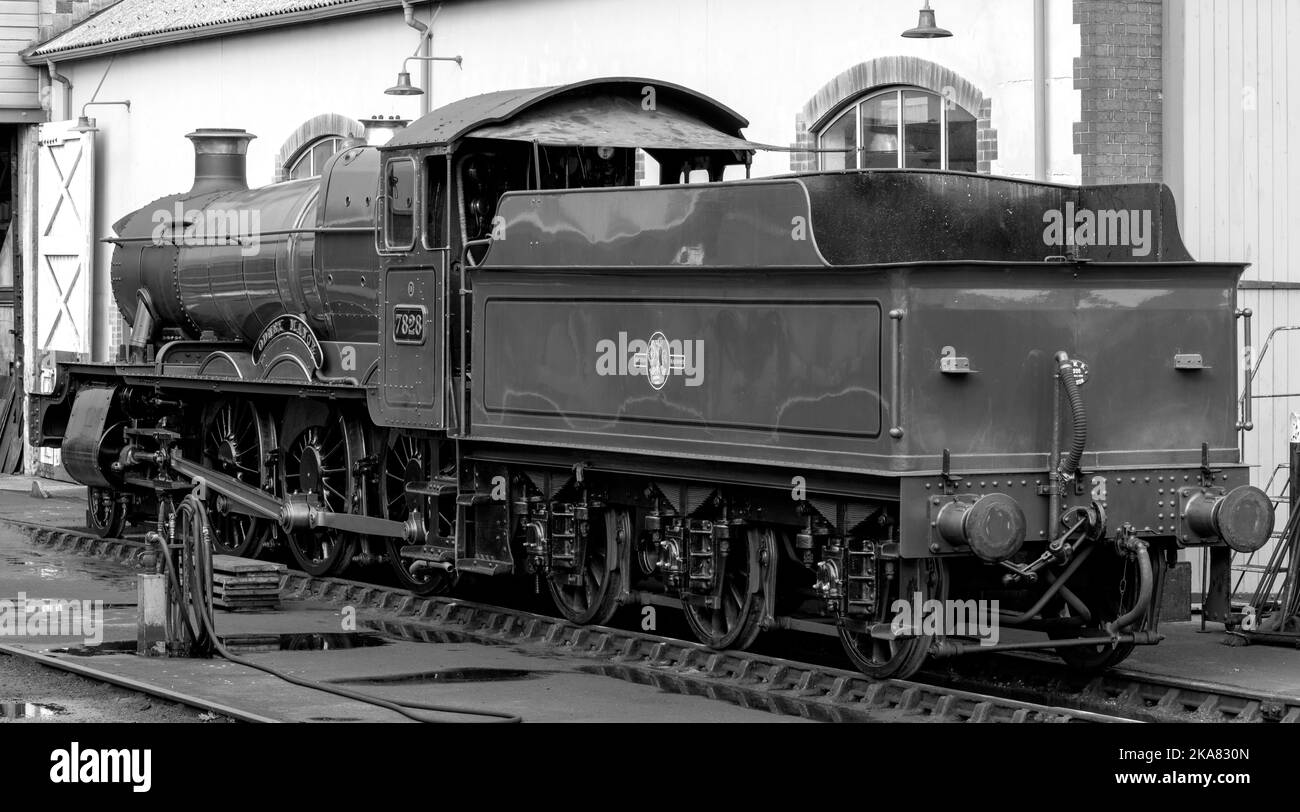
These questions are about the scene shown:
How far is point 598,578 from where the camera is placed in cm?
1243

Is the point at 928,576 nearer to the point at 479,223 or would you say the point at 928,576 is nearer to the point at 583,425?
the point at 583,425

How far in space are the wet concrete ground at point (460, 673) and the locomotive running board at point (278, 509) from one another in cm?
74

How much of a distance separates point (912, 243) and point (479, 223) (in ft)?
11.6

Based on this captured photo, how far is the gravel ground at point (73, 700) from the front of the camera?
373 inches

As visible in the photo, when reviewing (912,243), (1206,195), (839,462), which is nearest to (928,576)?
(839,462)

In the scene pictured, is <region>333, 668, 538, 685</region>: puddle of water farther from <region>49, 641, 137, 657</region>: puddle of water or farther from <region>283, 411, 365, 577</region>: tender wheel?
<region>283, 411, 365, 577</region>: tender wheel

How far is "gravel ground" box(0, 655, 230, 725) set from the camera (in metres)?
9.47

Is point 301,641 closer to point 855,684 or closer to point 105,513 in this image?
point 855,684

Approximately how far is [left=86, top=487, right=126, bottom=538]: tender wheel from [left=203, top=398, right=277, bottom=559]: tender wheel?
1558mm

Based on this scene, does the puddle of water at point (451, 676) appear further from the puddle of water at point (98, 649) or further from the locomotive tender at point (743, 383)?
the puddle of water at point (98, 649)

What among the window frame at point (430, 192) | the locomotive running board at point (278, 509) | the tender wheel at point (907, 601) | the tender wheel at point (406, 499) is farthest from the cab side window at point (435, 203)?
the tender wheel at point (907, 601)

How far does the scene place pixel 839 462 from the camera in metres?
9.93

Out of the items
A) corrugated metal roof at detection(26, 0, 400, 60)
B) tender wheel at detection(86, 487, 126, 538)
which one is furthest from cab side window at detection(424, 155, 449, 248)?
corrugated metal roof at detection(26, 0, 400, 60)

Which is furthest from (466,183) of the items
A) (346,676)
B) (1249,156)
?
(1249,156)
